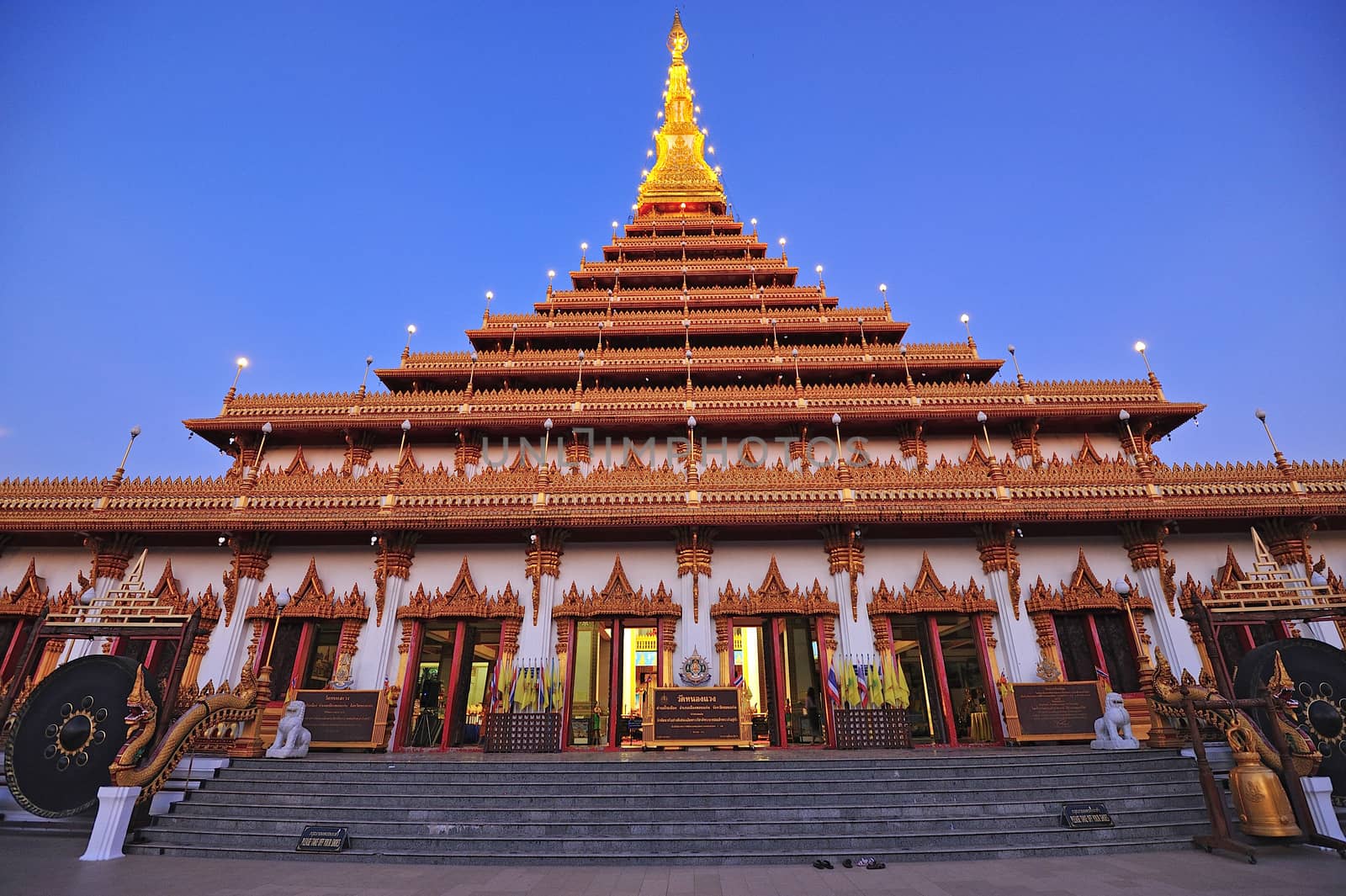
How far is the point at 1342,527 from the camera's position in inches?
673

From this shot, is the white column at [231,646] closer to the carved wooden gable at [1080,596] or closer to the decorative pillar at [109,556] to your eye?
the decorative pillar at [109,556]

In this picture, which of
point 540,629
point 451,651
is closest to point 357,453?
point 451,651

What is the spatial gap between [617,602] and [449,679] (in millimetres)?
5060

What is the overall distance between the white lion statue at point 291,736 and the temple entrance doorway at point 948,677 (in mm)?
14144

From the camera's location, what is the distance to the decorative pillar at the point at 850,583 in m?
16.3

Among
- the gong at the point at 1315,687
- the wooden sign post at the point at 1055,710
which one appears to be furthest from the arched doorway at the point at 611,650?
the gong at the point at 1315,687

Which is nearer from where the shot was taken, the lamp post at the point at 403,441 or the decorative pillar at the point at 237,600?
the decorative pillar at the point at 237,600

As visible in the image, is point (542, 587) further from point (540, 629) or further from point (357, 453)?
point (357, 453)

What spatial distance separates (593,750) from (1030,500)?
1309cm

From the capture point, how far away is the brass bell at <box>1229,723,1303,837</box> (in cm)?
820

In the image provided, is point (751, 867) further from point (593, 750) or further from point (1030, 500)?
point (1030, 500)

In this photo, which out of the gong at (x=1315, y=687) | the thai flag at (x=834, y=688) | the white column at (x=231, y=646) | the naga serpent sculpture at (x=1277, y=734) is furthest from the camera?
the white column at (x=231, y=646)

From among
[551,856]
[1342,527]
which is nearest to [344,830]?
[551,856]

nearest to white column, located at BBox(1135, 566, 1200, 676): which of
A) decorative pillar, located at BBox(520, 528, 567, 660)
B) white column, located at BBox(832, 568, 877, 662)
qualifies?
white column, located at BBox(832, 568, 877, 662)
